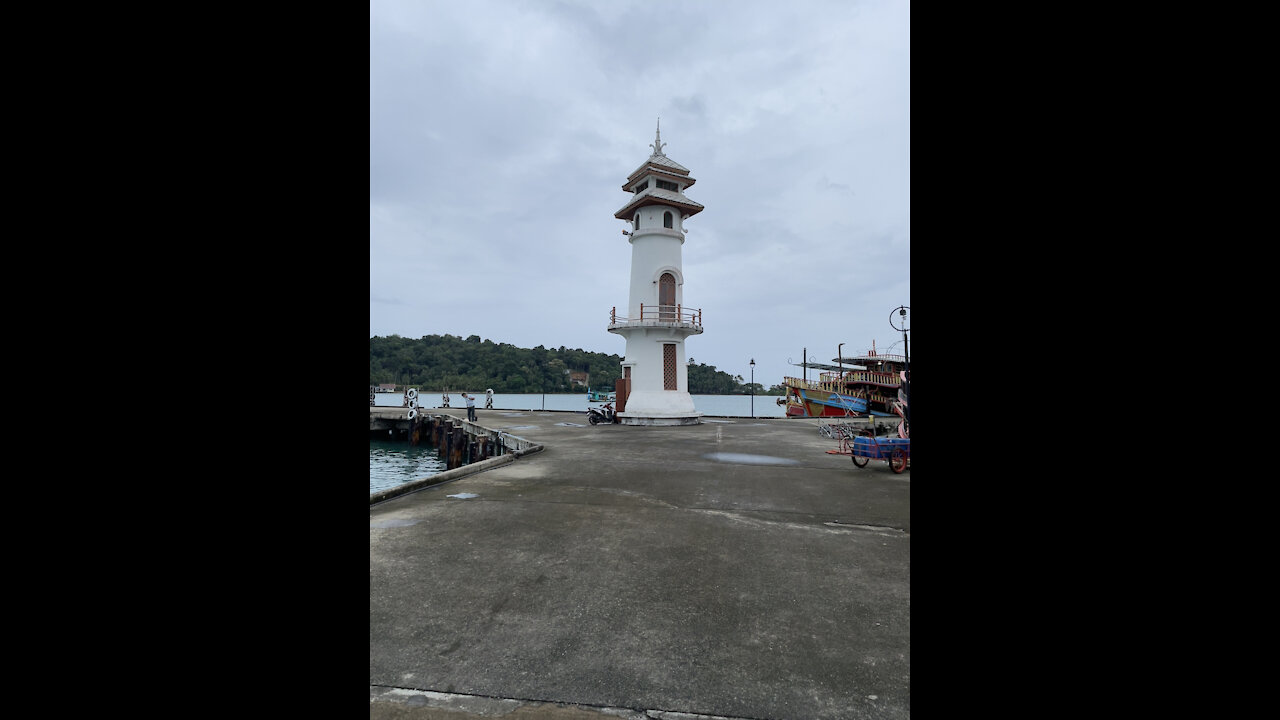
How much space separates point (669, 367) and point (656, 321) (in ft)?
7.93

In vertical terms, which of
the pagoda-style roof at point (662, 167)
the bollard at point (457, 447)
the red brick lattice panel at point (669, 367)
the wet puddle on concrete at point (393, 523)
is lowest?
the bollard at point (457, 447)

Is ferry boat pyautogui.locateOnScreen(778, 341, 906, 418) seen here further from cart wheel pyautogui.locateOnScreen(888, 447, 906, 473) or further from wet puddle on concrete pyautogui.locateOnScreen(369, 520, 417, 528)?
wet puddle on concrete pyautogui.locateOnScreen(369, 520, 417, 528)

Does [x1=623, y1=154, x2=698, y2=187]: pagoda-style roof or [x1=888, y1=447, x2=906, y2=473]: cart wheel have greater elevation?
[x1=623, y1=154, x2=698, y2=187]: pagoda-style roof

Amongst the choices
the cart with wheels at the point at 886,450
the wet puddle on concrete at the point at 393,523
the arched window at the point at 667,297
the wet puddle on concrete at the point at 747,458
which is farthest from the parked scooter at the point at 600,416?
the wet puddle on concrete at the point at 393,523

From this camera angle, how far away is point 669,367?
2398 cm

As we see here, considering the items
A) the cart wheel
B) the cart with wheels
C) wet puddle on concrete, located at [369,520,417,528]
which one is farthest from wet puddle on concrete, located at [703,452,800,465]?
wet puddle on concrete, located at [369,520,417,528]

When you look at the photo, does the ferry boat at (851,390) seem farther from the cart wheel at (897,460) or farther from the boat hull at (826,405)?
the cart wheel at (897,460)

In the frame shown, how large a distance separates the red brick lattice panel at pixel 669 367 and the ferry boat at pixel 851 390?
12.1 m

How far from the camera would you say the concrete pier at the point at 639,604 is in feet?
9.25

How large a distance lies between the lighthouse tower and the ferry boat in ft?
39.8

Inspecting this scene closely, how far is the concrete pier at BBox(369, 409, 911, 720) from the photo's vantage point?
2.82 meters
